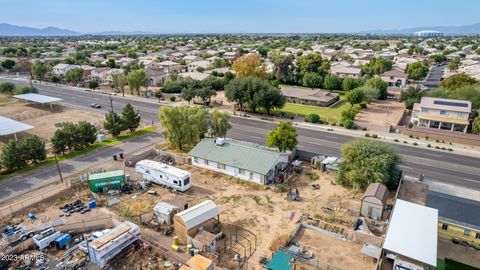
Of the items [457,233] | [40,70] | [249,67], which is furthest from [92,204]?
[40,70]

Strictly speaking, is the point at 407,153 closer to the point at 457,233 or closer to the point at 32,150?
the point at 457,233

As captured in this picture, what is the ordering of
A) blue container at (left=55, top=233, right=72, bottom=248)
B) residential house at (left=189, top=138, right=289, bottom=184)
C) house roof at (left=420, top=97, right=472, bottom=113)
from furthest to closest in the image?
house roof at (left=420, top=97, right=472, bottom=113)
residential house at (left=189, top=138, right=289, bottom=184)
blue container at (left=55, top=233, right=72, bottom=248)

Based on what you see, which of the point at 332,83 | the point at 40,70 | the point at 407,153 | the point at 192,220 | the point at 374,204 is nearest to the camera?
the point at 192,220

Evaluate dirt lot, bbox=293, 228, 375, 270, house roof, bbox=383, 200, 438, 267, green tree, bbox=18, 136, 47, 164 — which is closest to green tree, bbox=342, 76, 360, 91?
house roof, bbox=383, 200, 438, 267

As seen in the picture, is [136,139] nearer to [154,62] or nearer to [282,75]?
[282,75]

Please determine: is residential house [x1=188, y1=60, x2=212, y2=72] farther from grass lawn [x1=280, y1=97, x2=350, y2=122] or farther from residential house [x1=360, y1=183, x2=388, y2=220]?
residential house [x1=360, y1=183, x2=388, y2=220]

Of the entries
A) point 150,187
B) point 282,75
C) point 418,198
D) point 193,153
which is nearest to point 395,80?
point 282,75

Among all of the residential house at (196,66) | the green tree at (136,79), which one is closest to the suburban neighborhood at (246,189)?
the green tree at (136,79)
